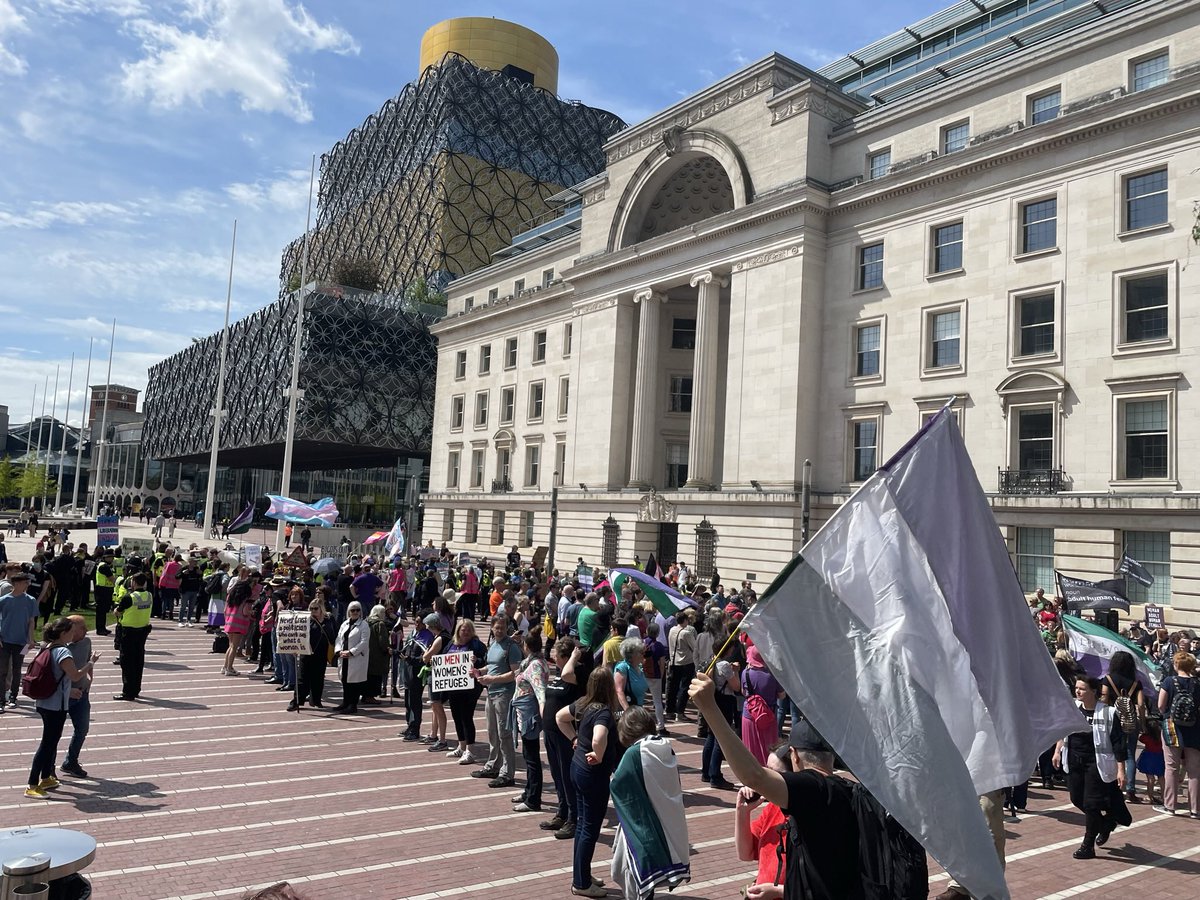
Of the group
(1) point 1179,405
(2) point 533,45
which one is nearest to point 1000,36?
(1) point 1179,405

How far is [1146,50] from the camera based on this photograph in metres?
29.1

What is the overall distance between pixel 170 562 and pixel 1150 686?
23.7 m

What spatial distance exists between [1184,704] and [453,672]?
9563mm

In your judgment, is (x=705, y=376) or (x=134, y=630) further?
(x=705, y=376)

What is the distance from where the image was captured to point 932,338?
34.0 m

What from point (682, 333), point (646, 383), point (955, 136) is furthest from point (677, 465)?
point (955, 136)

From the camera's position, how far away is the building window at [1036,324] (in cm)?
3055

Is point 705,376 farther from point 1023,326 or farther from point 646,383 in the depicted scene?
point 1023,326

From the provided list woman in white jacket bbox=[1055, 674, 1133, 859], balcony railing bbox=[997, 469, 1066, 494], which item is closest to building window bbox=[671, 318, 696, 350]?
balcony railing bbox=[997, 469, 1066, 494]

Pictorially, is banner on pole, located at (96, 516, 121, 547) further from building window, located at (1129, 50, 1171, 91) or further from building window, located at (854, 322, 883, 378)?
building window, located at (1129, 50, 1171, 91)

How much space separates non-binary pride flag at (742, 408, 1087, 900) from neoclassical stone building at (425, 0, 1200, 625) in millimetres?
24154

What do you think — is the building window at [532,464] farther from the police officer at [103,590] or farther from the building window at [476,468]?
the police officer at [103,590]

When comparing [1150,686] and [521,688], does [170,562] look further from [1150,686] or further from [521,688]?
[1150,686]

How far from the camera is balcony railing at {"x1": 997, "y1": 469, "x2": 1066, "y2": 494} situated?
2947cm
